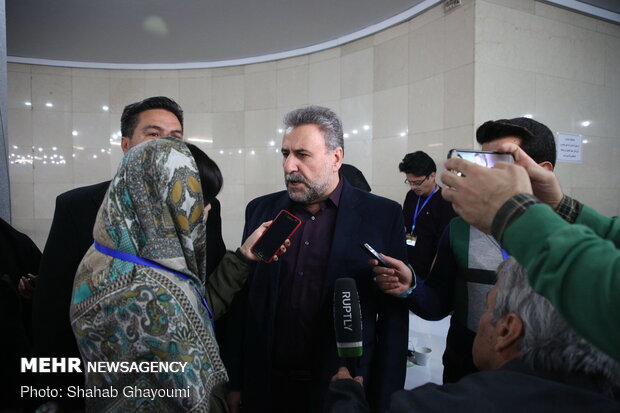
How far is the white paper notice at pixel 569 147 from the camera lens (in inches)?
183

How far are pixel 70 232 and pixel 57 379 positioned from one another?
2.04 feet

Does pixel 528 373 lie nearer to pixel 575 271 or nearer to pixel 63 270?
pixel 575 271

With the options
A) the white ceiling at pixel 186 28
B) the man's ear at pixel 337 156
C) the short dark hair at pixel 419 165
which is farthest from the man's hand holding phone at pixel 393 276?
the white ceiling at pixel 186 28

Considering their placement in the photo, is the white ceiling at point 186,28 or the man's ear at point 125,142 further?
the white ceiling at point 186,28

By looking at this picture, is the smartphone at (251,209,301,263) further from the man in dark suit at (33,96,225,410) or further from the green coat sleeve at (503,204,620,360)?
the green coat sleeve at (503,204,620,360)

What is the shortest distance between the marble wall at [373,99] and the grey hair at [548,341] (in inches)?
148

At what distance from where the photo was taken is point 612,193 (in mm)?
4965

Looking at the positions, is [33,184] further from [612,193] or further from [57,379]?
[612,193]

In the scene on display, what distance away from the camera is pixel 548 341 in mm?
830

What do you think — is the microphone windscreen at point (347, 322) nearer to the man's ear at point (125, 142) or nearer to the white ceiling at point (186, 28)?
the man's ear at point (125, 142)

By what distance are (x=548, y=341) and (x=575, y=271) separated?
12.1 inches

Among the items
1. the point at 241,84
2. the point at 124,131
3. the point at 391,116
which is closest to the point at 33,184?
the point at 241,84

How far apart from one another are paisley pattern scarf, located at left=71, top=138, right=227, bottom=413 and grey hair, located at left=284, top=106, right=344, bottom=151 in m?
0.87

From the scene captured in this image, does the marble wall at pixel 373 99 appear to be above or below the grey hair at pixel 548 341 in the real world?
above
